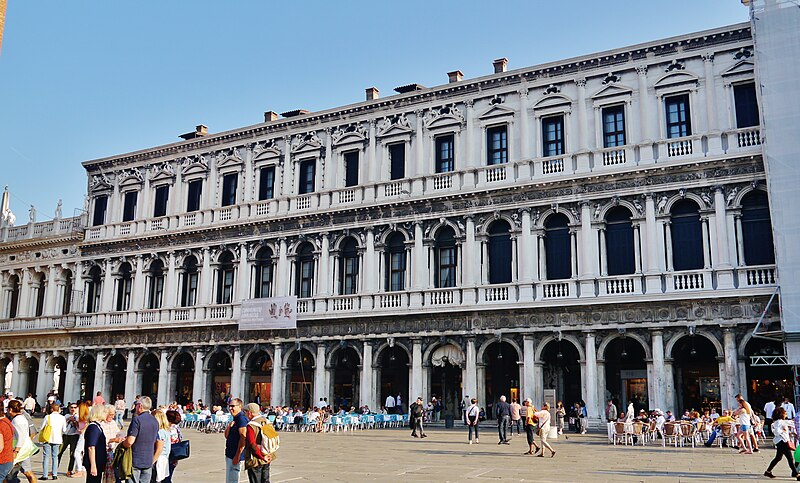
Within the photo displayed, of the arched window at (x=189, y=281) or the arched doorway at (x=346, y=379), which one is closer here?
the arched doorway at (x=346, y=379)

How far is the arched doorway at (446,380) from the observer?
3050 cm

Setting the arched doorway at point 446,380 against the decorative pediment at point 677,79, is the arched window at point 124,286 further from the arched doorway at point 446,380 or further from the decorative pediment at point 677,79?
the decorative pediment at point 677,79

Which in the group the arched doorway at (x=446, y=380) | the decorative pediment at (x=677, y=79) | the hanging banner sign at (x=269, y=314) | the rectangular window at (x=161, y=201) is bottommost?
the arched doorway at (x=446, y=380)

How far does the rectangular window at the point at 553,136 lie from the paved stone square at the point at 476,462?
10790mm

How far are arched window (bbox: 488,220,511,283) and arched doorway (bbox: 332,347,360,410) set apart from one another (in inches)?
281

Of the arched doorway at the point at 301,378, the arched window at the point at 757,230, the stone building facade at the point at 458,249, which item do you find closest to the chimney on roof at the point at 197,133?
the stone building facade at the point at 458,249

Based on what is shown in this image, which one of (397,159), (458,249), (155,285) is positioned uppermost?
(397,159)

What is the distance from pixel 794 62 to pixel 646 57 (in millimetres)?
4963

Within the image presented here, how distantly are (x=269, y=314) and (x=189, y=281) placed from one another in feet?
19.1

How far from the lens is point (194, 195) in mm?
38688

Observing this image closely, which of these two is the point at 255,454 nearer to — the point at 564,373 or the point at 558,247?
the point at 558,247

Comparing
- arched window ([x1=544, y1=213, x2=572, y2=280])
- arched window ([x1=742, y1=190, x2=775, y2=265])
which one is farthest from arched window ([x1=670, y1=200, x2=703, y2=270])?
arched window ([x1=544, y1=213, x2=572, y2=280])

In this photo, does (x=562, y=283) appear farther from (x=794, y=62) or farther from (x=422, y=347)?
(x=794, y=62)

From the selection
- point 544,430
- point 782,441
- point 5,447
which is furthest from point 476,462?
point 5,447
